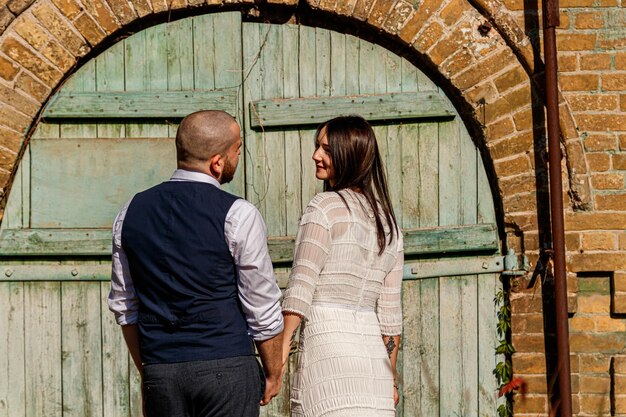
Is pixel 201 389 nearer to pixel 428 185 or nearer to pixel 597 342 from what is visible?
pixel 428 185

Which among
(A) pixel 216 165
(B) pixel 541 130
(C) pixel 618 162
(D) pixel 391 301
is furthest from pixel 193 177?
(C) pixel 618 162

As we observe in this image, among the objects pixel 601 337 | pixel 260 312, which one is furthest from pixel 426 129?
pixel 260 312

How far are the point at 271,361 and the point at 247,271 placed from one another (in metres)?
0.39

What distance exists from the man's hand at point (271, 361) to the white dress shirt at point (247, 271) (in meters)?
0.04

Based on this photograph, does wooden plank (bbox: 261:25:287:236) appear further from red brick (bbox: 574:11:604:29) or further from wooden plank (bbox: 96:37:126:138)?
red brick (bbox: 574:11:604:29)

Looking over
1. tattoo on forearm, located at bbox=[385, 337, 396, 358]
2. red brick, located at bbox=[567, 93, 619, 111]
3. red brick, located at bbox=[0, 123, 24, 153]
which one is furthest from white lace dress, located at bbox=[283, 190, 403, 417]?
red brick, located at bbox=[0, 123, 24, 153]

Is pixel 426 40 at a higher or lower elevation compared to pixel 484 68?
A: higher

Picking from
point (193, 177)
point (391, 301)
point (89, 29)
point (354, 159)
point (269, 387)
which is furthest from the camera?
point (89, 29)

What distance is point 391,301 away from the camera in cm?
389

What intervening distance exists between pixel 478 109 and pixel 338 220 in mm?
1963

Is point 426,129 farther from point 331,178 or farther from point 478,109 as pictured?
point 331,178

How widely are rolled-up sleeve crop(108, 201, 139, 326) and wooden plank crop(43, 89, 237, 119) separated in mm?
1762

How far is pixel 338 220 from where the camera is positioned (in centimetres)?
362

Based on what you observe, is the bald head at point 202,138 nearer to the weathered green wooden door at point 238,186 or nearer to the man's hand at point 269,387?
the man's hand at point 269,387
